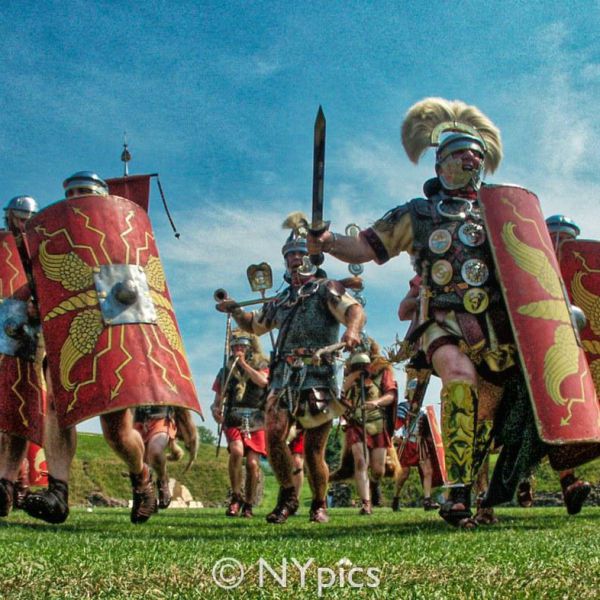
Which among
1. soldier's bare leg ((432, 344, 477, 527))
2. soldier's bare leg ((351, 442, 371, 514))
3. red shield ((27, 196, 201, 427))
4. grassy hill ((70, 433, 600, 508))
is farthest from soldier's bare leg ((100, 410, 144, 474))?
grassy hill ((70, 433, 600, 508))

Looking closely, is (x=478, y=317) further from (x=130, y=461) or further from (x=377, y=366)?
(x=377, y=366)

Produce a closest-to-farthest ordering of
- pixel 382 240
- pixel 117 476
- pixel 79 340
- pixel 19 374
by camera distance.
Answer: pixel 79 340, pixel 382 240, pixel 19 374, pixel 117 476

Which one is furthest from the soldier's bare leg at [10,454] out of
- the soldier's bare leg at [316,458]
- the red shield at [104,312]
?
the soldier's bare leg at [316,458]

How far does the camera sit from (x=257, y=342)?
1005 centimetres

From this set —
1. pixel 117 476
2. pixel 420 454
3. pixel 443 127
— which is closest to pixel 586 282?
pixel 443 127

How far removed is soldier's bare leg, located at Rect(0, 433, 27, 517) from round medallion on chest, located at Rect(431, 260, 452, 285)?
2.59 meters

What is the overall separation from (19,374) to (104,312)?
853mm

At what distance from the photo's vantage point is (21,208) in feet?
17.6

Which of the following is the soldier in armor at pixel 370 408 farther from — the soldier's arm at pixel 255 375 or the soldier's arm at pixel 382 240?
the soldier's arm at pixel 382 240

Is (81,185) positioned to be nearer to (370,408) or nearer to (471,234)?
(471,234)

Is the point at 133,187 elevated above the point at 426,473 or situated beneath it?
elevated above

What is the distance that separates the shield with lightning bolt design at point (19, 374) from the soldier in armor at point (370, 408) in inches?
177

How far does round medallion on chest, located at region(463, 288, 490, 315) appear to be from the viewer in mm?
4289

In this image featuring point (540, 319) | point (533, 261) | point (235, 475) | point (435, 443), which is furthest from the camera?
point (435, 443)
